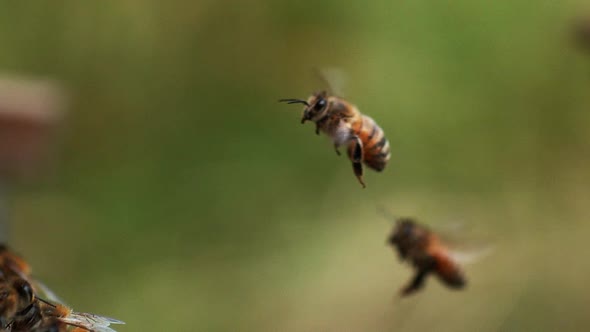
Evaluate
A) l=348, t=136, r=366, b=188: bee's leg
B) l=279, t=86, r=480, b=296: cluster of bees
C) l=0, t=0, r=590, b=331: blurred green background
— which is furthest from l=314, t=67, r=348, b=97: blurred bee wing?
l=0, t=0, r=590, b=331: blurred green background

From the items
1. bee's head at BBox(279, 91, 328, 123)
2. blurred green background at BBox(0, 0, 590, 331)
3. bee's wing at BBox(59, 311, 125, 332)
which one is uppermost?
blurred green background at BBox(0, 0, 590, 331)

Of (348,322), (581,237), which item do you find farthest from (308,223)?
(581,237)

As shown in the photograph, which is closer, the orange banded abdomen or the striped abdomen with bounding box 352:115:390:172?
the striped abdomen with bounding box 352:115:390:172

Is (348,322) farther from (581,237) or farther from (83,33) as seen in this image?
(83,33)

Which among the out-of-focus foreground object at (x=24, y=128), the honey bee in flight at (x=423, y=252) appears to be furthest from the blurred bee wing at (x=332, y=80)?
the out-of-focus foreground object at (x=24, y=128)

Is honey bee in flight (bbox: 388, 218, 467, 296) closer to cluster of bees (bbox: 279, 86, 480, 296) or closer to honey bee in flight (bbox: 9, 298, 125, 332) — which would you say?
cluster of bees (bbox: 279, 86, 480, 296)

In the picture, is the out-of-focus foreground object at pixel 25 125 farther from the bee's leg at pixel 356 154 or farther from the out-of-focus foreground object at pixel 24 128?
the bee's leg at pixel 356 154

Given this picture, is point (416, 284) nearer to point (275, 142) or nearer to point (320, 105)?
point (320, 105)
